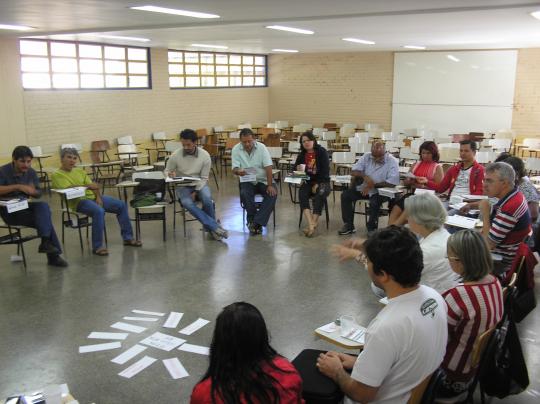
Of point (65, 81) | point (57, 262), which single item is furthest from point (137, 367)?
point (65, 81)

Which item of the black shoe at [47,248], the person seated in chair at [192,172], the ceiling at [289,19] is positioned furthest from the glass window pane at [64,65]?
the black shoe at [47,248]

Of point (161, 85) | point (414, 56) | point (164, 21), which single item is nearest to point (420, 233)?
point (164, 21)

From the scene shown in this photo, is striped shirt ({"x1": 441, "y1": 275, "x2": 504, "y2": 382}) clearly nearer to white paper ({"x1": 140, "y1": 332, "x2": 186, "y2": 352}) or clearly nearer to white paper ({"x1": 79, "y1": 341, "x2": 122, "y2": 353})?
white paper ({"x1": 140, "y1": 332, "x2": 186, "y2": 352})

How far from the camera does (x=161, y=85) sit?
12711 mm

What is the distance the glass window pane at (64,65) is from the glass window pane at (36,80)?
27cm

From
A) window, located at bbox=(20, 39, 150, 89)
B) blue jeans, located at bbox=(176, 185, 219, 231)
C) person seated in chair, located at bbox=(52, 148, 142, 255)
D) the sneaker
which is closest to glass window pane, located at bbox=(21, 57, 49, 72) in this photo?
window, located at bbox=(20, 39, 150, 89)

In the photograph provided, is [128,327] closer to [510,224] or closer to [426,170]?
[510,224]

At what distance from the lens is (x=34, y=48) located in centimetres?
988

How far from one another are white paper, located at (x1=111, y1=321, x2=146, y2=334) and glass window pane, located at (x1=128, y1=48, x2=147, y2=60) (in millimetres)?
8944

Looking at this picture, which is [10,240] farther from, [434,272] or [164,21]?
[434,272]

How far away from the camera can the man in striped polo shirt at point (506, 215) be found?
3949 millimetres

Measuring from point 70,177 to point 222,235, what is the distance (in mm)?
1927

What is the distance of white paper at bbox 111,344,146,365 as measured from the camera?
3756mm

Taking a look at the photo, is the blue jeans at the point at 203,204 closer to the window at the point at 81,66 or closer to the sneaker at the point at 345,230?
the sneaker at the point at 345,230
